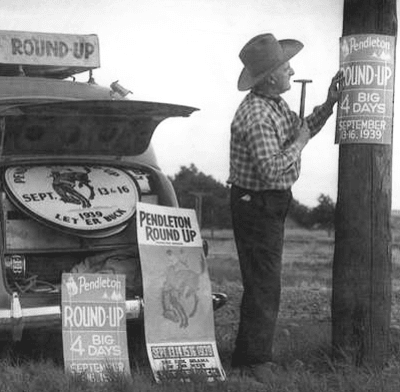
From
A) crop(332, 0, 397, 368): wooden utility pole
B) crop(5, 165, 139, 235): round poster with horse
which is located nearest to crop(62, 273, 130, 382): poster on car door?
crop(5, 165, 139, 235): round poster with horse

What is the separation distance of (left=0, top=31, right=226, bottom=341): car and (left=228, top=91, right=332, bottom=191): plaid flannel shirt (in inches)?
18.7

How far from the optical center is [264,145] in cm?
716

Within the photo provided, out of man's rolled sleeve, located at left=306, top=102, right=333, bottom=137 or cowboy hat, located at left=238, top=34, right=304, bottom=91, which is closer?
cowboy hat, located at left=238, top=34, right=304, bottom=91

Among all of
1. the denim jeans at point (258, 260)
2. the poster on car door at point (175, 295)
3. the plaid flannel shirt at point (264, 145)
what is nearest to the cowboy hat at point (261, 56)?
the plaid flannel shirt at point (264, 145)

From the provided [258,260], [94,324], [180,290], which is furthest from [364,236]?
[94,324]

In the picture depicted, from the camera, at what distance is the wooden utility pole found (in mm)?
7398

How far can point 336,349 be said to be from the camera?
299 inches

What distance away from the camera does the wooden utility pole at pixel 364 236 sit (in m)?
7.40

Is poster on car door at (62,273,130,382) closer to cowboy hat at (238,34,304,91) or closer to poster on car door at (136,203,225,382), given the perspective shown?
poster on car door at (136,203,225,382)

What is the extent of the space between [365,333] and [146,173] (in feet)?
5.69

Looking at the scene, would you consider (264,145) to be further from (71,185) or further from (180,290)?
(71,185)

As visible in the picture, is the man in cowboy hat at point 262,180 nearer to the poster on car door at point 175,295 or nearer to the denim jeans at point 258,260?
the denim jeans at point 258,260

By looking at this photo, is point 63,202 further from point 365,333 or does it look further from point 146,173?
point 365,333

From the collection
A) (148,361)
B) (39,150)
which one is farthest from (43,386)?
(39,150)
